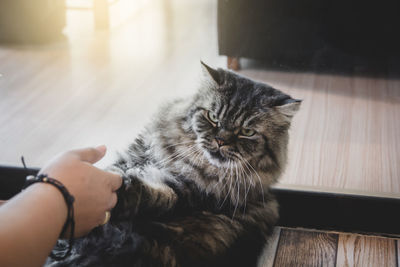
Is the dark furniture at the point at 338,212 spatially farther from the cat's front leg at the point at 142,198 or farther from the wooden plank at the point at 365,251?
the cat's front leg at the point at 142,198

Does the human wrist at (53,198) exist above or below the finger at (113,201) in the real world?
above

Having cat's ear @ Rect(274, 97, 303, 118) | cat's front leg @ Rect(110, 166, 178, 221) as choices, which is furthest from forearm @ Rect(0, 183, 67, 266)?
cat's ear @ Rect(274, 97, 303, 118)

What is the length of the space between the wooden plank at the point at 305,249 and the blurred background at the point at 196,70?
194mm

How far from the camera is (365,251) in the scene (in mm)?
1400

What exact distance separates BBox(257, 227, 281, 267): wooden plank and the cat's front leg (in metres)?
0.35

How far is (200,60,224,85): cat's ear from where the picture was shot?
1274 millimetres

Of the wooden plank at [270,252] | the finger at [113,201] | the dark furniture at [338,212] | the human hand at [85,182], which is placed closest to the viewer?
the human hand at [85,182]

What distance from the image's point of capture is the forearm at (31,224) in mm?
767

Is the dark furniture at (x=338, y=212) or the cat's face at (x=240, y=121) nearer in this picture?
the cat's face at (x=240, y=121)

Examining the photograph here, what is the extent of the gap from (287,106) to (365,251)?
1.95ft

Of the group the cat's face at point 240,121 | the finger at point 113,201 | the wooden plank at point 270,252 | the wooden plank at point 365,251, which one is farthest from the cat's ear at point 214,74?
the wooden plank at point 365,251

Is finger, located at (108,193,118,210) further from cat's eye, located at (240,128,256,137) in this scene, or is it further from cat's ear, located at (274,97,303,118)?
cat's ear, located at (274,97,303,118)

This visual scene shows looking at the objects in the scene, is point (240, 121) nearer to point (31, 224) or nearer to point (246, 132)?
point (246, 132)

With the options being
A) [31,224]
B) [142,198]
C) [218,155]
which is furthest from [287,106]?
[31,224]
